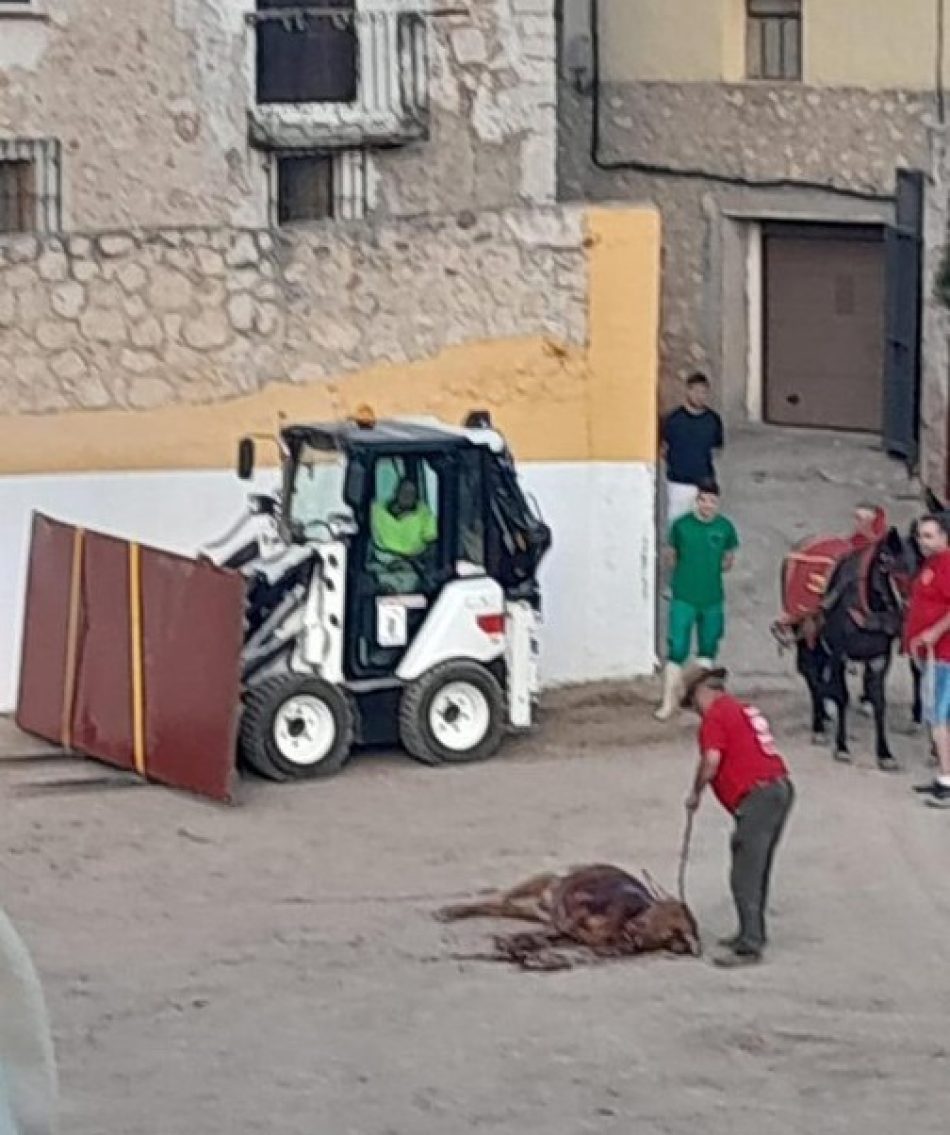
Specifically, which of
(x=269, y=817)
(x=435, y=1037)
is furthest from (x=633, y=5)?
(x=435, y=1037)

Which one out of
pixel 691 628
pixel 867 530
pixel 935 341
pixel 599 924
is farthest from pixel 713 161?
pixel 599 924

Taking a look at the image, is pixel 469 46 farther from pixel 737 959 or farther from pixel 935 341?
pixel 737 959

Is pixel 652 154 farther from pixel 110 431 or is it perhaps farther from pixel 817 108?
pixel 110 431

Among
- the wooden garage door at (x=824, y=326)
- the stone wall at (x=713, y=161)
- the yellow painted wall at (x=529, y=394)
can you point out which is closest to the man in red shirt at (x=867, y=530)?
the yellow painted wall at (x=529, y=394)

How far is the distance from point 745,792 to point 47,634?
5.88m

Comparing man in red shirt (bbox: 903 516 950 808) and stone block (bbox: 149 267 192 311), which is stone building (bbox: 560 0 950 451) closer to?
stone block (bbox: 149 267 192 311)

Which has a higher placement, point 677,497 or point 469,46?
point 469,46

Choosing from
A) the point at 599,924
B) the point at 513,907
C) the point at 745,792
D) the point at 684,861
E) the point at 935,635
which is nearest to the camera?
the point at 745,792

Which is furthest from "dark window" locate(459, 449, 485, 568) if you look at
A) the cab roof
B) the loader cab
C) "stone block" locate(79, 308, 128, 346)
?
"stone block" locate(79, 308, 128, 346)

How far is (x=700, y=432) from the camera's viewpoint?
20375 millimetres

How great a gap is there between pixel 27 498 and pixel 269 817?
3.02 m

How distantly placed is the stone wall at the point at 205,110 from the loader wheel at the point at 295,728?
870 cm

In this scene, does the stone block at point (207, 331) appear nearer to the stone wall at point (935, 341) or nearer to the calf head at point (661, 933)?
the calf head at point (661, 933)

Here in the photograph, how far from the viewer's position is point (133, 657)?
16.4 m
